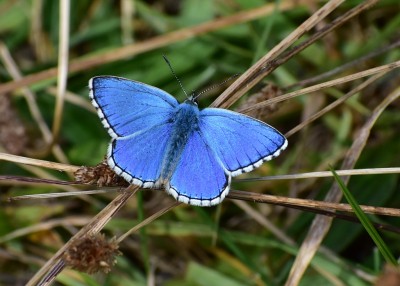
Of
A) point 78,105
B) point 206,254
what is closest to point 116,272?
point 206,254

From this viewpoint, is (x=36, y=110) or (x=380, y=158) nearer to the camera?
(x=380, y=158)

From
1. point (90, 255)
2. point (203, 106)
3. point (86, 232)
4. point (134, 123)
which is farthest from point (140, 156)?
point (203, 106)

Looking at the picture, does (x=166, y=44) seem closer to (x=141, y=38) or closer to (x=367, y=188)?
(x=141, y=38)

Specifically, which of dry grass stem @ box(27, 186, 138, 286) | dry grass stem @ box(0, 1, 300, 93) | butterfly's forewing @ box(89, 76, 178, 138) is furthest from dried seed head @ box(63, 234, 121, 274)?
dry grass stem @ box(0, 1, 300, 93)

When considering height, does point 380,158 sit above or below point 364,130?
above

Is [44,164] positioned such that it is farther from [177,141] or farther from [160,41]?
[160,41]

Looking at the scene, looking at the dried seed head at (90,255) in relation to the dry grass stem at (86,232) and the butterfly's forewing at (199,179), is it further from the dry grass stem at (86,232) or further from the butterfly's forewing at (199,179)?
the butterfly's forewing at (199,179)

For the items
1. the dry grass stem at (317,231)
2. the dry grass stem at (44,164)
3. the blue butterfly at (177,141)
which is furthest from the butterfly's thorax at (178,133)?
the dry grass stem at (317,231)
